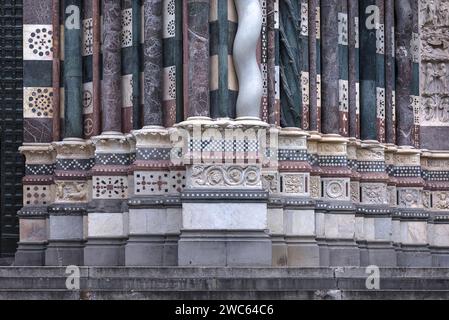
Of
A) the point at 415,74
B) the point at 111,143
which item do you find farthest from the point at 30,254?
the point at 415,74

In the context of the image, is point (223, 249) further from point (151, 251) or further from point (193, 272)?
point (193, 272)

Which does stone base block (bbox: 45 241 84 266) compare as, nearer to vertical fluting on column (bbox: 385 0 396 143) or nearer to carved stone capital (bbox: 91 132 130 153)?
carved stone capital (bbox: 91 132 130 153)

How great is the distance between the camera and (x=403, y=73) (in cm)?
3478

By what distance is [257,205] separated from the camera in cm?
2847

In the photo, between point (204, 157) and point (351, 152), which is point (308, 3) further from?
point (204, 157)

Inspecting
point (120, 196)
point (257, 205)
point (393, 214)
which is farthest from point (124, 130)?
point (393, 214)

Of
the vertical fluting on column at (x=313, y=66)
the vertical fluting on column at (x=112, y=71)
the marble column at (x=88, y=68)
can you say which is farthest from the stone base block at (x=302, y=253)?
the marble column at (x=88, y=68)

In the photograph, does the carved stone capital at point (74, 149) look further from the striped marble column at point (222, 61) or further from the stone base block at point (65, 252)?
the striped marble column at point (222, 61)

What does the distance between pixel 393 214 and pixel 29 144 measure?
844 centimetres

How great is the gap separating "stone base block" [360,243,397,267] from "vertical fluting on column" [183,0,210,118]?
596 cm

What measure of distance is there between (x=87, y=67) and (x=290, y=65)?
429 cm

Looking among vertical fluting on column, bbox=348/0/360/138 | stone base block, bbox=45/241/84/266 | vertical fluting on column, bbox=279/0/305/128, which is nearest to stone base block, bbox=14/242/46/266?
stone base block, bbox=45/241/84/266
